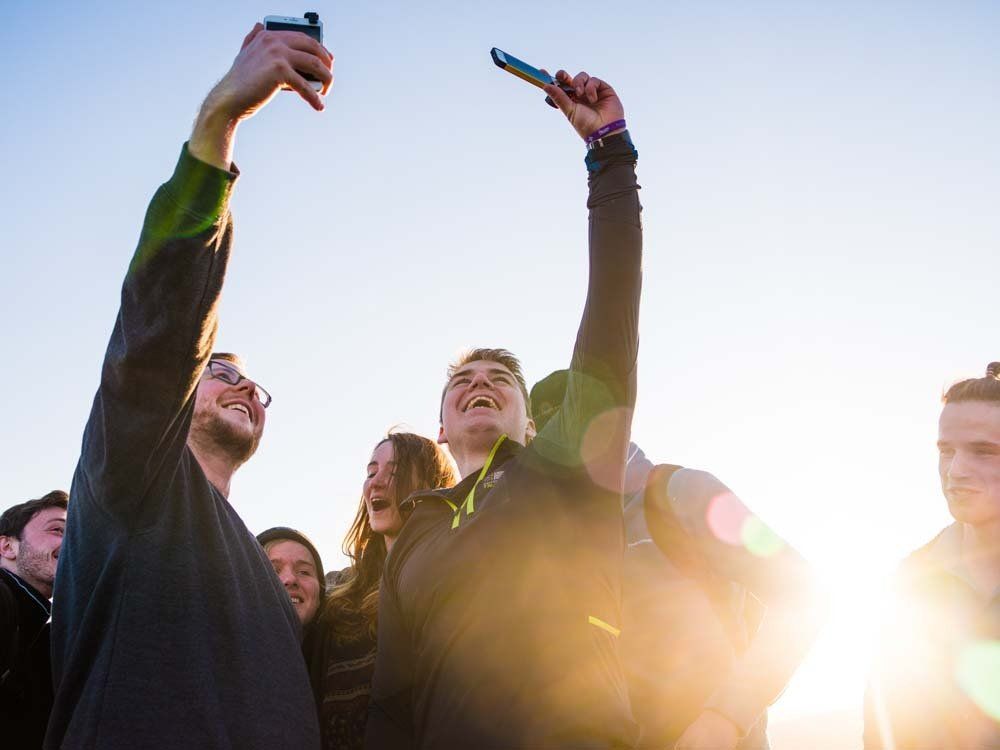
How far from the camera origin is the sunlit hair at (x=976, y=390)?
4547mm

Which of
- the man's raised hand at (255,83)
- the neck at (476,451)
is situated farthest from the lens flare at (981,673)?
the man's raised hand at (255,83)

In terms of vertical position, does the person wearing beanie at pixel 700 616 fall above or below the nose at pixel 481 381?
below

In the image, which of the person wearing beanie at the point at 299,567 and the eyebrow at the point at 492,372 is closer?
the eyebrow at the point at 492,372

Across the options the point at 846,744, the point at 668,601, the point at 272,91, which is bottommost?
the point at 846,744

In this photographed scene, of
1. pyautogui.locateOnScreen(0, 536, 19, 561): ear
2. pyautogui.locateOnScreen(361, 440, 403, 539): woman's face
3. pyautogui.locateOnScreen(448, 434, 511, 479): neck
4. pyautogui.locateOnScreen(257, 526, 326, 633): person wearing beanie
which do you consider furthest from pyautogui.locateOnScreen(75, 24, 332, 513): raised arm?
pyautogui.locateOnScreen(0, 536, 19, 561): ear

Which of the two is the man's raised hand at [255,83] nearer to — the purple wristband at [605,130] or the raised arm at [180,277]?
the raised arm at [180,277]

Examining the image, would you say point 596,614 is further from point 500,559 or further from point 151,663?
point 151,663

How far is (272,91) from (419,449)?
3.42 m

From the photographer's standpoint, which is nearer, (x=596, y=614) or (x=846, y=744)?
(x=596, y=614)

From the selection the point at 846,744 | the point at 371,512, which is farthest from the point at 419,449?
the point at 846,744

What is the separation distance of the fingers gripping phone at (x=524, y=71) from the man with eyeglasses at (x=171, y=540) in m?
0.82

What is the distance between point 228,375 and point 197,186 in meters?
1.81

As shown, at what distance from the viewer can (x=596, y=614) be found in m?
2.78

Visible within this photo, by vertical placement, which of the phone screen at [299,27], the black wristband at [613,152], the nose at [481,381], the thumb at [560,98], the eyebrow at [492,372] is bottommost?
the nose at [481,381]
